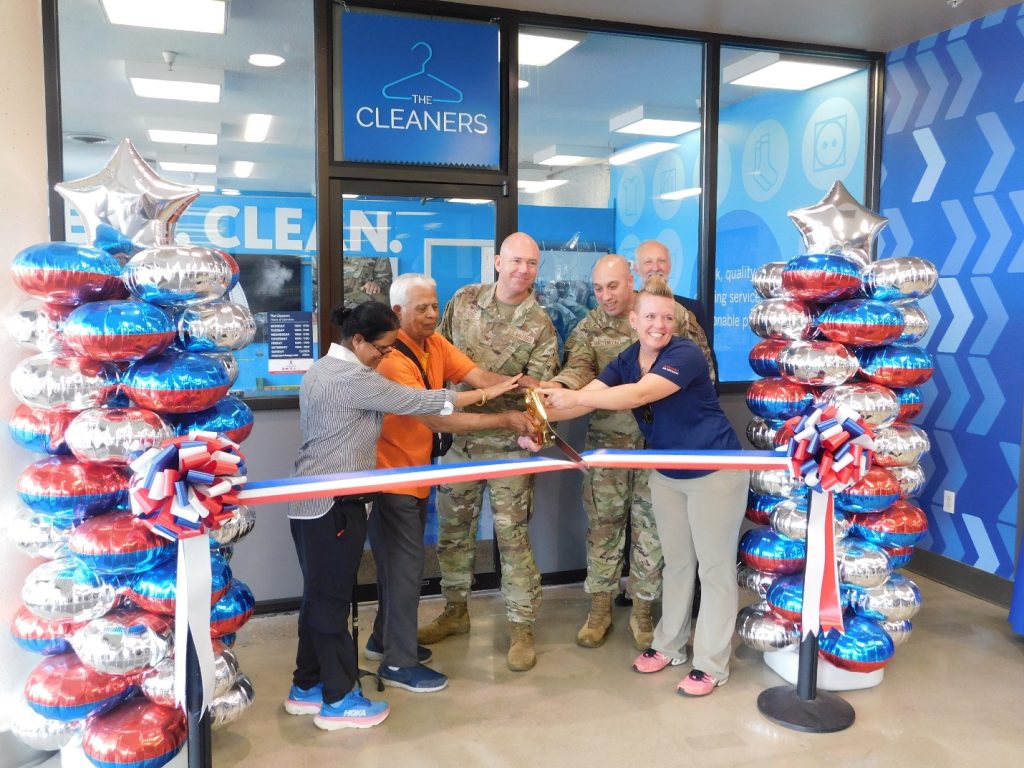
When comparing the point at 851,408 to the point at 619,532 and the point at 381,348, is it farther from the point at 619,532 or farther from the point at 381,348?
the point at 381,348

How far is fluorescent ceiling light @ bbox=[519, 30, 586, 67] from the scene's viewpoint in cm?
438

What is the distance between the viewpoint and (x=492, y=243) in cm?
436

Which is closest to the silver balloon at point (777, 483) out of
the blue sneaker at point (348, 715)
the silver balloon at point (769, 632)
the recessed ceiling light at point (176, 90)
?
the silver balloon at point (769, 632)

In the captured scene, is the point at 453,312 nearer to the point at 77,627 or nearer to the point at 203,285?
the point at 203,285

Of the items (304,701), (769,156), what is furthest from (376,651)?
(769,156)

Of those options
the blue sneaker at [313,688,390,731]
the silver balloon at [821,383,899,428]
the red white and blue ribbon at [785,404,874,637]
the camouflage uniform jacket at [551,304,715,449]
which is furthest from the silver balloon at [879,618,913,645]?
the blue sneaker at [313,688,390,731]

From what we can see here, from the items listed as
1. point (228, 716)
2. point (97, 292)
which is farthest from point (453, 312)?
point (228, 716)

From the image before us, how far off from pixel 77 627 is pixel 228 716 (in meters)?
0.58

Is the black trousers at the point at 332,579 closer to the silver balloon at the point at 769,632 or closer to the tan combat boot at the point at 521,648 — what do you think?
the tan combat boot at the point at 521,648

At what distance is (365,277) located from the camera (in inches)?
163

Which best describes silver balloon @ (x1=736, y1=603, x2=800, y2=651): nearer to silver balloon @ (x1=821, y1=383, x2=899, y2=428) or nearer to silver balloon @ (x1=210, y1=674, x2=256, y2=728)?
silver balloon @ (x1=821, y1=383, x2=899, y2=428)

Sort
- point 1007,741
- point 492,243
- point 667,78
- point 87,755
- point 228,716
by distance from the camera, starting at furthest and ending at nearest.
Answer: point 667,78, point 492,243, point 1007,741, point 228,716, point 87,755

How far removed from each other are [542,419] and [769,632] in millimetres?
1292

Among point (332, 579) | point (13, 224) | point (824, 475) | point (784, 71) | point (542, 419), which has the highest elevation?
point (784, 71)
